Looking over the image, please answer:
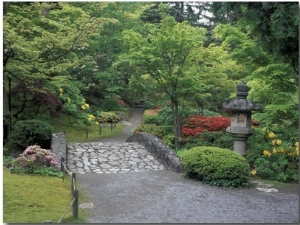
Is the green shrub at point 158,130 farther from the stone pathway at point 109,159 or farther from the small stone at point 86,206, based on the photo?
the small stone at point 86,206

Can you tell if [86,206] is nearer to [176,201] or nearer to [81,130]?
[176,201]

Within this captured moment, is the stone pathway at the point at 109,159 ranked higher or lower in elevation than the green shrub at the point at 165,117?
lower

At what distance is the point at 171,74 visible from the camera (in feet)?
43.0

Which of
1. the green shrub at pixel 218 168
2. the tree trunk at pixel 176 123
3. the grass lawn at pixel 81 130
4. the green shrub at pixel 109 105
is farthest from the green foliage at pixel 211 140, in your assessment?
the green shrub at pixel 109 105

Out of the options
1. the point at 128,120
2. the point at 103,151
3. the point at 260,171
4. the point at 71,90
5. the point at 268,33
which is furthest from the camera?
the point at 128,120

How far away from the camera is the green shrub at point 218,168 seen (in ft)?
29.0

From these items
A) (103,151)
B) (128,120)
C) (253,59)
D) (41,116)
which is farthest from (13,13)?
(128,120)

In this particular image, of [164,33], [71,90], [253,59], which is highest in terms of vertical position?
[164,33]

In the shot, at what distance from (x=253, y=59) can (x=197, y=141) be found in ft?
13.6

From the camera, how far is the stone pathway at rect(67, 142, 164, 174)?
34.2 feet

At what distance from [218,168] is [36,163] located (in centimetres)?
466

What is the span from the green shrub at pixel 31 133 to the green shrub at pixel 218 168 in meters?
4.91

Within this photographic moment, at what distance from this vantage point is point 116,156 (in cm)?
1177

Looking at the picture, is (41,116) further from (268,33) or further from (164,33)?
(268,33)
